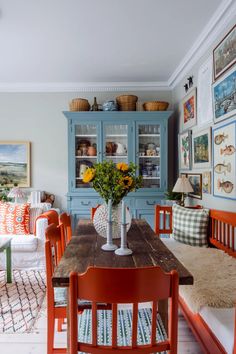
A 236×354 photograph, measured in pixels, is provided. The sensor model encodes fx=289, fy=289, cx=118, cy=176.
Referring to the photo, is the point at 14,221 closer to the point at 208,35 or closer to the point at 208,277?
the point at 208,277

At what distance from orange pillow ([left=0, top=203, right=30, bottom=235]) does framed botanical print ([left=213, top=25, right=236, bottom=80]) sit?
273cm

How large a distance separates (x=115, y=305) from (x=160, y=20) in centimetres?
259

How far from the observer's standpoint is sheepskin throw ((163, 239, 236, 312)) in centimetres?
168

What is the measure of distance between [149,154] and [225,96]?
1.78 metres

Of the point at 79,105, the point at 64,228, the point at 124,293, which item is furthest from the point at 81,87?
the point at 124,293

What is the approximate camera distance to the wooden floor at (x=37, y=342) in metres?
1.98

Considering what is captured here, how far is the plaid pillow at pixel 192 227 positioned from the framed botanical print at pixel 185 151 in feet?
3.20

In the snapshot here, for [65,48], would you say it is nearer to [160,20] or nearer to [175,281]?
[160,20]

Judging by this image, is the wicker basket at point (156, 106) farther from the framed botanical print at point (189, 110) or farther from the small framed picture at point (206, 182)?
the small framed picture at point (206, 182)

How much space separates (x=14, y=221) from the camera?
11.8 ft

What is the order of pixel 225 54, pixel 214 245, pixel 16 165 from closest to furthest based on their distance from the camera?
pixel 225 54 → pixel 214 245 → pixel 16 165

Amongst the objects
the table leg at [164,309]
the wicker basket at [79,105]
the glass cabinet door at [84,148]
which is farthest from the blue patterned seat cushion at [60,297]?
the wicker basket at [79,105]

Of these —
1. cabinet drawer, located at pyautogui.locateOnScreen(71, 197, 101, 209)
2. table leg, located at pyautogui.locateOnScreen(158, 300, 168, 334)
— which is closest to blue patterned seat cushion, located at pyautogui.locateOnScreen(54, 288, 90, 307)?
table leg, located at pyautogui.locateOnScreen(158, 300, 168, 334)

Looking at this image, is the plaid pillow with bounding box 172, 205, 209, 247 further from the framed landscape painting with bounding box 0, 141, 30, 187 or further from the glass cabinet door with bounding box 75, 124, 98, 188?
the framed landscape painting with bounding box 0, 141, 30, 187
